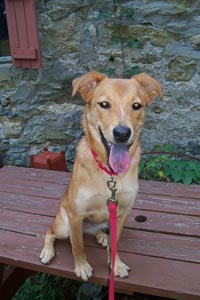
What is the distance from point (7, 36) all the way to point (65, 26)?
772mm

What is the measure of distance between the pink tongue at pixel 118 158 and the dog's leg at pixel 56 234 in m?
0.55

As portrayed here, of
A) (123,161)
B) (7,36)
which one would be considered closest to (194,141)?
(123,161)

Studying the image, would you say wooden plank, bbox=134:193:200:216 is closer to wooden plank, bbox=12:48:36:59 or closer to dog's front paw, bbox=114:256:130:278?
dog's front paw, bbox=114:256:130:278

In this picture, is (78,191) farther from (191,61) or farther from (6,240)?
(191,61)

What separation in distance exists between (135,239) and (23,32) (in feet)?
8.15

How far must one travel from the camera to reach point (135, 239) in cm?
236

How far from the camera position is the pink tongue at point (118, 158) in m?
1.87

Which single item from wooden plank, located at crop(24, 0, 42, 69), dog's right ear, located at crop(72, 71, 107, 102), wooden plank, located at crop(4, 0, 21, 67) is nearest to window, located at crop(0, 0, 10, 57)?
wooden plank, located at crop(4, 0, 21, 67)

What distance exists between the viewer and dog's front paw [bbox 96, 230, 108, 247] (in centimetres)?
231

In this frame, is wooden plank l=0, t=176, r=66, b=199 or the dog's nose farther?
wooden plank l=0, t=176, r=66, b=199

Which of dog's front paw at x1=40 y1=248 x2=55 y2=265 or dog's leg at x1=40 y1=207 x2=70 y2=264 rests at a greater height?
dog's leg at x1=40 y1=207 x2=70 y2=264

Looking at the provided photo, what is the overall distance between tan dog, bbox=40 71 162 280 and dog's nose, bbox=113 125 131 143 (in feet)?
0.12

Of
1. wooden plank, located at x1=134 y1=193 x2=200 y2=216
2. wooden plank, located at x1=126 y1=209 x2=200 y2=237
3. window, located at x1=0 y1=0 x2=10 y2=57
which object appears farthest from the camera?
window, located at x1=0 y1=0 x2=10 y2=57

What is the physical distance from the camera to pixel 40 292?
3.16 metres
